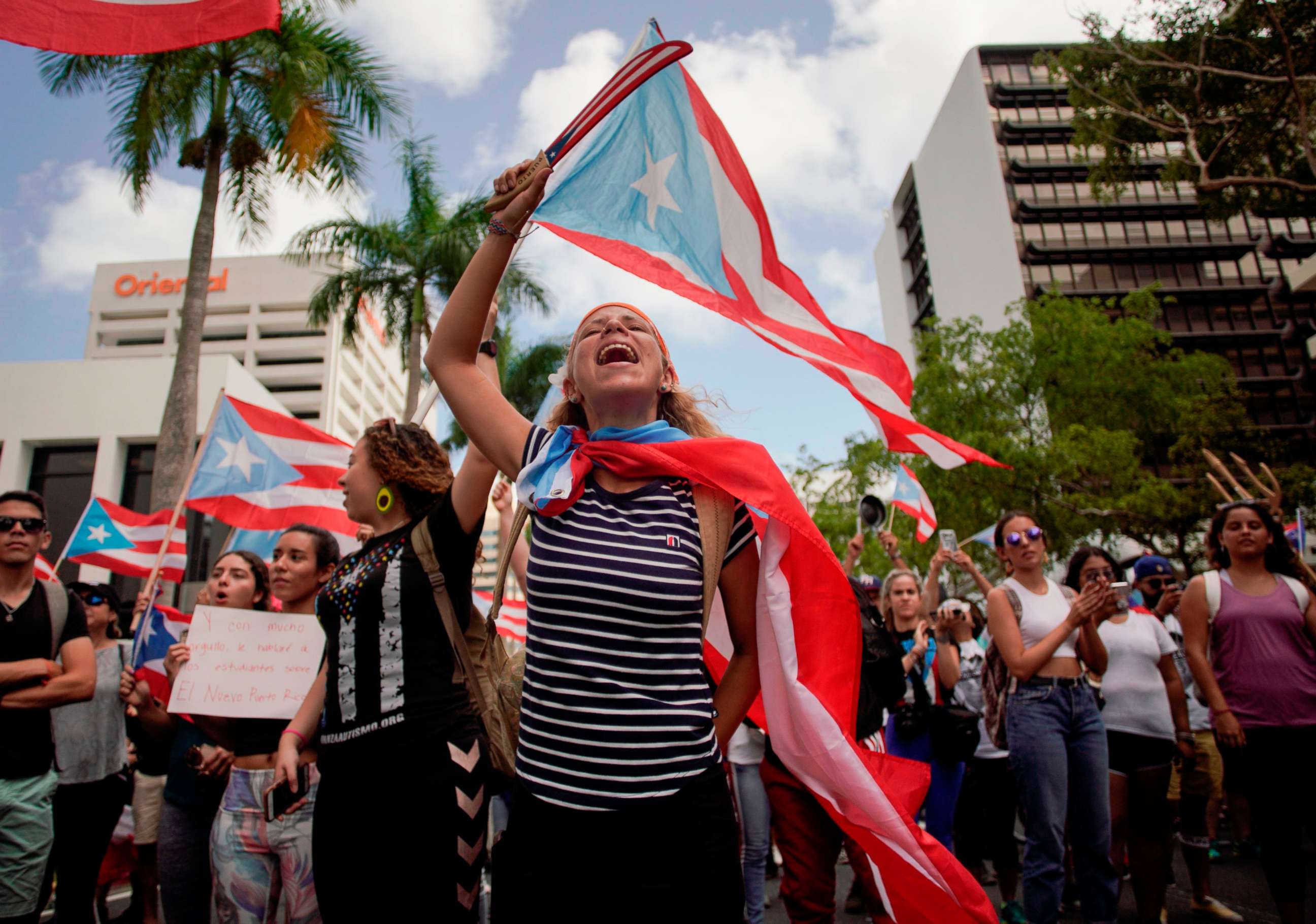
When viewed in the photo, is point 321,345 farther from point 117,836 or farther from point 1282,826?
point 1282,826

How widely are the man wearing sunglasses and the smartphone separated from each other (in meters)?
1.26

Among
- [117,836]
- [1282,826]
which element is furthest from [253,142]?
[1282,826]

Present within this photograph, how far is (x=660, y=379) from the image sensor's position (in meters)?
2.29

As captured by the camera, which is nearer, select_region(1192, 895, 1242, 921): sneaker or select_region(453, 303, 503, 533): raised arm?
select_region(453, 303, 503, 533): raised arm

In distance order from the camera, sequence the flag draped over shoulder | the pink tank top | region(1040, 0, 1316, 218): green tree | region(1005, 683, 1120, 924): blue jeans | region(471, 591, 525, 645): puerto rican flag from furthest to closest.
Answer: region(1040, 0, 1316, 218): green tree → region(471, 591, 525, 645): puerto rican flag → the pink tank top → region(1005, 683, 1120, 924): blue jeans → the flag draped over shoulder

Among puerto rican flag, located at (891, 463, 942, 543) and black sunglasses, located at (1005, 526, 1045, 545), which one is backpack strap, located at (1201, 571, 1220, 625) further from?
puerto rican flag, located at (891, 463, 942, 543)

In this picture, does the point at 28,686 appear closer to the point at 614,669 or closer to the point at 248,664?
the point at 248,664

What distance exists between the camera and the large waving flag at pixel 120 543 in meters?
7.77

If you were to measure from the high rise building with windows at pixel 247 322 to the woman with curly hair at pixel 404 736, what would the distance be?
6778 centimetres

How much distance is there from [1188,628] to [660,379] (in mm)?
3776

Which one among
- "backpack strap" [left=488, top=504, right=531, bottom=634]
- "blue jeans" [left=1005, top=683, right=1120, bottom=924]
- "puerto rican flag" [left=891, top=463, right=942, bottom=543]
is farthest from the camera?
"puerto rican flag" [left=891, top=463, right=942, bottom=543]

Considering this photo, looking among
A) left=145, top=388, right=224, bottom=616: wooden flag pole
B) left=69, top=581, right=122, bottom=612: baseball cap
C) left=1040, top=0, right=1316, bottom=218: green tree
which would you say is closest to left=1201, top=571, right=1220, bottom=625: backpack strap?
left=145, top=388, right=224, bottom=616: wooden flag pole

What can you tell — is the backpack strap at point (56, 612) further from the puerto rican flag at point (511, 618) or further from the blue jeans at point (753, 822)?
the puerto rican flag at point (511, 618)

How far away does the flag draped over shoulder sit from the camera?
1919 millimetres
